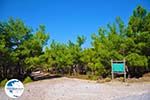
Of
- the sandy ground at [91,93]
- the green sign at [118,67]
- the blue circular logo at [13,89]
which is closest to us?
the blue circular logo at [13,89]

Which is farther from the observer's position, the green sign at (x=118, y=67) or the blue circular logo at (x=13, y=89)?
the green sign at (x=118, y=67)

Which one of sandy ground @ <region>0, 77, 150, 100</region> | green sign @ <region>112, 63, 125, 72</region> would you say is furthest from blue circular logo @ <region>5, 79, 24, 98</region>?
green sign @ <region>112, 63, 125, 72</region>

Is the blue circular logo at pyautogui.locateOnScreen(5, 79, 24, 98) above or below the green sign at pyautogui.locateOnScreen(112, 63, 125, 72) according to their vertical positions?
below

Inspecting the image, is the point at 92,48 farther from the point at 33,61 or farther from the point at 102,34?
the point at 33,61

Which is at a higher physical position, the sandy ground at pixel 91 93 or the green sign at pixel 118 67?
the green sign at pixel 118 67

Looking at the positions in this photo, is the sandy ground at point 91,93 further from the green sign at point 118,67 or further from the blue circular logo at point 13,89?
the blue circular logo at point 13,89

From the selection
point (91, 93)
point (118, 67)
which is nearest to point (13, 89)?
point (91, 93)

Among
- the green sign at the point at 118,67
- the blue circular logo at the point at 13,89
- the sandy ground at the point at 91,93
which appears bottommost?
the sandy ground at the point at 91,93

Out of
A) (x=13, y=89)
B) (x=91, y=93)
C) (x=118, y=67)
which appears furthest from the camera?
(x=118, y=67)

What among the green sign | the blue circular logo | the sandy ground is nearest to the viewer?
the blue circular logo

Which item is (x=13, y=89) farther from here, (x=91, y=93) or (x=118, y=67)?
(x=118, y=67)

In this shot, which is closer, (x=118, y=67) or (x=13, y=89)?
(x=13, y=89)

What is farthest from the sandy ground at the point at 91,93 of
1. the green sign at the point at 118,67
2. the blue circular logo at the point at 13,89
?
the blue circular logo at the point at 13,89

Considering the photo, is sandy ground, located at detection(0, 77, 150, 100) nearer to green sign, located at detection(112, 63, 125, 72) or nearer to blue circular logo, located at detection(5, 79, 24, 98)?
green sign, located at detection(112, 63, 125, 72)
